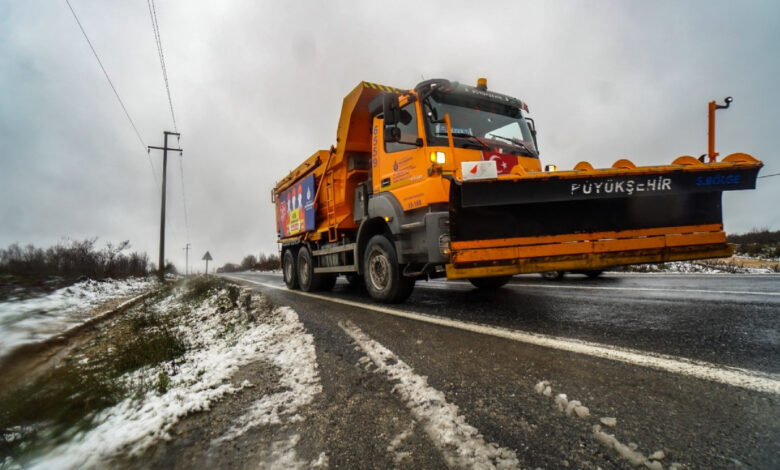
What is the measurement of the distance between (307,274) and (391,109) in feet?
16.1

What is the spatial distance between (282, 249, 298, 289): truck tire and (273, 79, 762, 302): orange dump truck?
11.2ft

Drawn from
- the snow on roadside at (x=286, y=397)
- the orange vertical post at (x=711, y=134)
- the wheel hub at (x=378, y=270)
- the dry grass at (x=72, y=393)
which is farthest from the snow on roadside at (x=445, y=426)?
the orange vertical post at (x=711, y=134)

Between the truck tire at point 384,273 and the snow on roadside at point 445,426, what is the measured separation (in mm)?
2588

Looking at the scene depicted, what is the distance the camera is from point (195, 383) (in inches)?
80.6

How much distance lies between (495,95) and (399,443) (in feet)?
15.8

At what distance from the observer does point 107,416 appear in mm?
1668

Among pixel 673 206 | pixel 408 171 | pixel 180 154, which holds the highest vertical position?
pixel 180 154

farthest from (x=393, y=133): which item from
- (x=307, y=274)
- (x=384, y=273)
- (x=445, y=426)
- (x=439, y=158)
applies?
(x=307, y=274)

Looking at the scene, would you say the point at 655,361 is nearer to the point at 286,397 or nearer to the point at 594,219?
the point at 594,219

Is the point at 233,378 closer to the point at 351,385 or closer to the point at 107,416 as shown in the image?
the point at 107,416

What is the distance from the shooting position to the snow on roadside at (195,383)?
4.46ft

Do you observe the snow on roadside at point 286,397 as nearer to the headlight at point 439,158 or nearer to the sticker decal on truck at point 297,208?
the headlight at point 439,158

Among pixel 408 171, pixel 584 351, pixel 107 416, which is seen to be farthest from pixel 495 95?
pixel 107 416

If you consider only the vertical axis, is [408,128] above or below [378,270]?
above
